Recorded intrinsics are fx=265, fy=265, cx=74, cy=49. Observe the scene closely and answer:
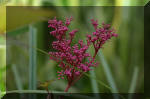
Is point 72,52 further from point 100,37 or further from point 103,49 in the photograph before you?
point 103,49

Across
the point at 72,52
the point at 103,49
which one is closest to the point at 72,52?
the point at 72,52

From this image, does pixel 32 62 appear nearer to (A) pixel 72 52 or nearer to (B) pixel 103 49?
(A) pixel 72 52

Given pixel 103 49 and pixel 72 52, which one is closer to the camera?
pixel 72 52

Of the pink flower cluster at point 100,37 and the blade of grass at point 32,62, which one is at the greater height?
the pink flower cluster at point 100,37

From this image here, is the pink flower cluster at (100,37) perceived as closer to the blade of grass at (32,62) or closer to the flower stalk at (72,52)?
the flower stalk at (72,52)

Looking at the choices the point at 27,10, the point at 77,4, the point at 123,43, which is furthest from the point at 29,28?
the point at 123,43

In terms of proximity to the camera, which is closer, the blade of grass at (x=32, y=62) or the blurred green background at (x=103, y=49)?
the blade of grass at (x=32, y=62)

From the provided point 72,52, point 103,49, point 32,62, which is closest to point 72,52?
point 72,52

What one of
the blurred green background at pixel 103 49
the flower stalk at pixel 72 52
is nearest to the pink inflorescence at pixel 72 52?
the flower stalk at pixel 72 52

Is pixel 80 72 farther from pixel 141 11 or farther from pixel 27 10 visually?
pixel 141 11

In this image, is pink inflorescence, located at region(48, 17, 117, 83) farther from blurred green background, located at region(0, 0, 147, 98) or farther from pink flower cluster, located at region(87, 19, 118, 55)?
blurred green background, located at region(0, 0, 147, 98)
